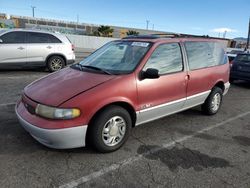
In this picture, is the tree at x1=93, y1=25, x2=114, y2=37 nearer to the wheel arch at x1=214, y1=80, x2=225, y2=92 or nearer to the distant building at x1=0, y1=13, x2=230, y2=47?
the distant building at x1=0, y1=13, x2=230, y2=47

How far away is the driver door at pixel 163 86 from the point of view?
3662 mm

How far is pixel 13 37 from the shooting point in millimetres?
8594

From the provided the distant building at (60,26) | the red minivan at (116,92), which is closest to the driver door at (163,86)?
the red minivan at (116,92)

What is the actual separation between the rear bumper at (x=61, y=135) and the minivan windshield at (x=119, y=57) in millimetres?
1081

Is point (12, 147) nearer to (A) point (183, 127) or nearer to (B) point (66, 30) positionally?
(A) point (183, 127)

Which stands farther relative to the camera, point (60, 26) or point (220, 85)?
point (60, 26)

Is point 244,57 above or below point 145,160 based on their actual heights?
above

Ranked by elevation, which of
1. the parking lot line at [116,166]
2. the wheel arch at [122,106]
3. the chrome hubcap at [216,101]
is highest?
the wheel arch at [122,106]

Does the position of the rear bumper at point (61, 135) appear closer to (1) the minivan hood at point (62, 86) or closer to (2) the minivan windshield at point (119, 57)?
(1) the minivan hood at point (62, 86)

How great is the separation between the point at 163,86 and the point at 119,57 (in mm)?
897

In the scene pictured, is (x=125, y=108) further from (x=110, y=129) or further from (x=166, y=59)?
(x=166, y=59)

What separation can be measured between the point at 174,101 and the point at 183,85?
346mm

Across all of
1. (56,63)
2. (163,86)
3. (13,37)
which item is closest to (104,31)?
(56,63)

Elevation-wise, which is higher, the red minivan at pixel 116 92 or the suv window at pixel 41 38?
the suv window at pixel 41 38
